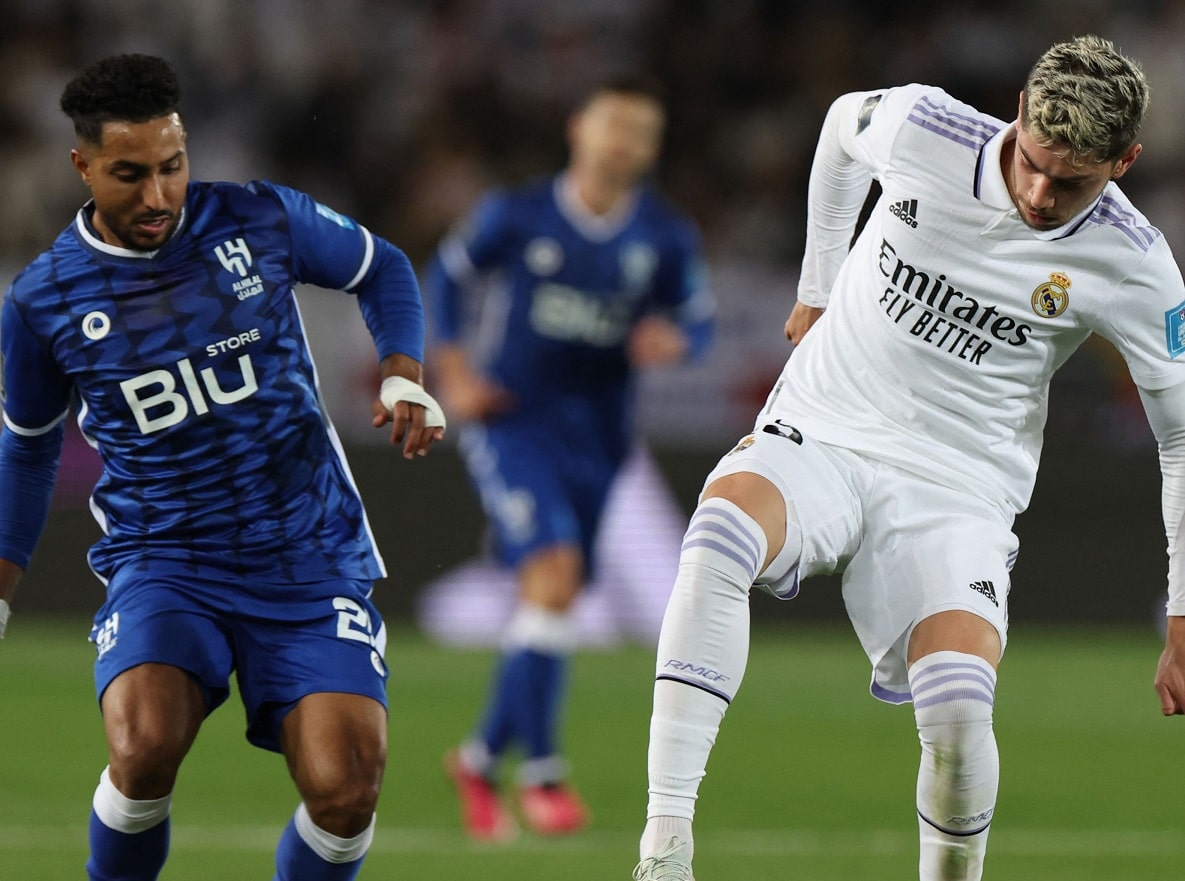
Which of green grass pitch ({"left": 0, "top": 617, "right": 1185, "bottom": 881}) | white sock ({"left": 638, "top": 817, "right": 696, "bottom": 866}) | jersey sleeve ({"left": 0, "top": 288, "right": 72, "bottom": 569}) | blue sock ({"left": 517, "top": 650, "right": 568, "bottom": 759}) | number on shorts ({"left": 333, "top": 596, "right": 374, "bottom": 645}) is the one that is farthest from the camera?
blue sock ({"left": 517, "top": 650, "right": 568, "bottom": 759})

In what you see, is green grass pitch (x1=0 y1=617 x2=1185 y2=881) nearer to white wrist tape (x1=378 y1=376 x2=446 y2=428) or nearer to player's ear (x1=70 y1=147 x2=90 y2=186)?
white wrist tape (x1=378 y1=376 x2=446 y2=428)

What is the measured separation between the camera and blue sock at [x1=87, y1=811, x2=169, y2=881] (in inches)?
179

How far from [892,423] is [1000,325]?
352mm

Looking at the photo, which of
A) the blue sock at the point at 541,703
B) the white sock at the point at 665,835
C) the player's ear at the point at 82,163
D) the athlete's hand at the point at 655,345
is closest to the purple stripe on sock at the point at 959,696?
the white sock at the point at 665,835

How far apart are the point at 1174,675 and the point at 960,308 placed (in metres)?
0.99

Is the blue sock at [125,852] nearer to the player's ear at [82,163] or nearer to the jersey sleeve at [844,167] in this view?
the player's ear at [82,163]

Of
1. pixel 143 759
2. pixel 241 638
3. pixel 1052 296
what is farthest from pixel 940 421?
pixel 143 759

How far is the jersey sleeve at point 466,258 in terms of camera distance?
8.00 metres

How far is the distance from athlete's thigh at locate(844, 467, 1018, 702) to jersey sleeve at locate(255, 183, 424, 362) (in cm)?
122

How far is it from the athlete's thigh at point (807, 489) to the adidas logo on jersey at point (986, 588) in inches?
11.6

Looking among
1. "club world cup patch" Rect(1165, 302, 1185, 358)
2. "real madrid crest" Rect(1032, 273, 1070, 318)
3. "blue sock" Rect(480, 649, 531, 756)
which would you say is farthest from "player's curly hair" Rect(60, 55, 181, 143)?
"blue sock" Rect(480, 649, 531, 756)

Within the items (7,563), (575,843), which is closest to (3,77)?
(575,843)

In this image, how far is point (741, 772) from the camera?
8.30 metres

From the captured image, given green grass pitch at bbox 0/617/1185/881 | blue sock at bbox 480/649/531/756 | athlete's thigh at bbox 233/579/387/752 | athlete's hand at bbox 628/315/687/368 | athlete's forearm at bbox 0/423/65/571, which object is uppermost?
athlete's forearm at bbox 0/423/65/571
